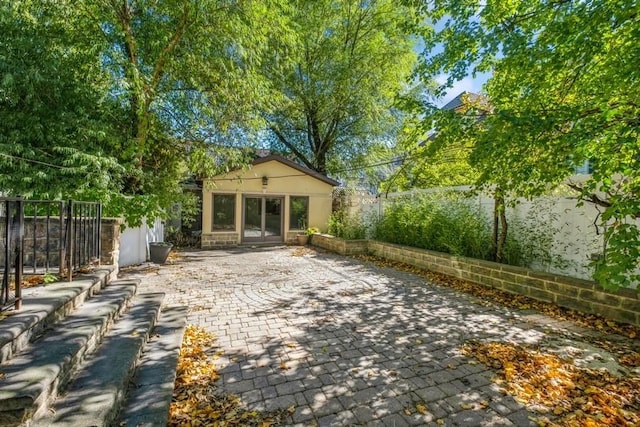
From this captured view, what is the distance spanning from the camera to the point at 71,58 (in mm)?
7395

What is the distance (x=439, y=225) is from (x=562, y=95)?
356 cm

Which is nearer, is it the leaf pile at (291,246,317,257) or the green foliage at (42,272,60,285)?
the green foliage at (42,272,60,285)

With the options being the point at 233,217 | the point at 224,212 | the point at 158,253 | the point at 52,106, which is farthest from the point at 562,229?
the point at 52,106

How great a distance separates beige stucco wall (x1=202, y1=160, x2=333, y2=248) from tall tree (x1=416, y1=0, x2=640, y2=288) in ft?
26.9

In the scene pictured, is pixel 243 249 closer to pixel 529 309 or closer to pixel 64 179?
pixel 64 179

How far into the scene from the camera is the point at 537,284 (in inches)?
202

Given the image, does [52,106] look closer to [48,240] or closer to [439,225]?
[48,240]

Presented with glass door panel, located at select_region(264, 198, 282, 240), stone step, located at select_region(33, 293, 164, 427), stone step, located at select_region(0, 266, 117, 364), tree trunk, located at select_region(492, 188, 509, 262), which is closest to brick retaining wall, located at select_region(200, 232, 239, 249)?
glass door panel, located at select_region(264, 198, 282, 240)

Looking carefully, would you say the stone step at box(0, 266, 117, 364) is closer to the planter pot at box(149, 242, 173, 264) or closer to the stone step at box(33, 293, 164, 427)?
the stone step at box(33, 293, 164, 427)

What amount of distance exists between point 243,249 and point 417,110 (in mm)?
8312

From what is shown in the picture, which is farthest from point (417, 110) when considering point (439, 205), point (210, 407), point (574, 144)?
point (210, 407)

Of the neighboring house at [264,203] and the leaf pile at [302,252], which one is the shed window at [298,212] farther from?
the leaf pile at [302,252]

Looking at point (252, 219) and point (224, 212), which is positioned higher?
point (224, 212)

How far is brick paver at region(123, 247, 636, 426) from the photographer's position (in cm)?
239
